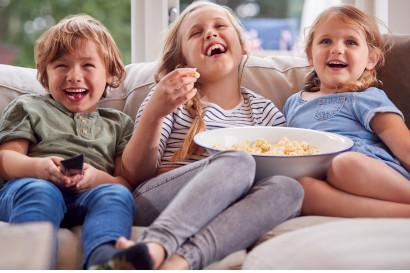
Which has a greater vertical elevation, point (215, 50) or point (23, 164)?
point (215, 50)

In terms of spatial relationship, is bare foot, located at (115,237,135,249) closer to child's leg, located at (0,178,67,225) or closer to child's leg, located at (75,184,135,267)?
child's leg, located at (75,184,135,267)

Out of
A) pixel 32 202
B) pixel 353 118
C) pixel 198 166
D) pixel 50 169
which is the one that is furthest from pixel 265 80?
pixel 32 202

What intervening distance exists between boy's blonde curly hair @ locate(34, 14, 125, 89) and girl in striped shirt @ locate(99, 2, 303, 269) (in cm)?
18

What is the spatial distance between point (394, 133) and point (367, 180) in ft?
0.81

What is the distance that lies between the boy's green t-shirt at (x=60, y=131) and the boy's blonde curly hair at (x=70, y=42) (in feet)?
0.39

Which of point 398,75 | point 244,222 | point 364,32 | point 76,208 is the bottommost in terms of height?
point 76,208

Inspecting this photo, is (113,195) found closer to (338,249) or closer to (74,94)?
(74,94)

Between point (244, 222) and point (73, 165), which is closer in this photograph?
point (244, 222)

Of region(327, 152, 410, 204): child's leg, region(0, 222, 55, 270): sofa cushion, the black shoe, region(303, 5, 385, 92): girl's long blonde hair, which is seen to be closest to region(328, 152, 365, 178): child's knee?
region(327, 152, 410, 204): child's leg

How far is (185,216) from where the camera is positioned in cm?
112

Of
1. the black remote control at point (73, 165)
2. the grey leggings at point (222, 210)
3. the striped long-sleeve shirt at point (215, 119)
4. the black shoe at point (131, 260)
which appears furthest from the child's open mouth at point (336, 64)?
the black shoe at point (131, 260)

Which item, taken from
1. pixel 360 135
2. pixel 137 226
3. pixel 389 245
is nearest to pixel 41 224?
pixel 137 226

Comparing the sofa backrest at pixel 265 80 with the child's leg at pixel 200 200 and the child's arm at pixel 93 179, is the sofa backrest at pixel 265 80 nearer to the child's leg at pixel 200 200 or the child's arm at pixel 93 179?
the child's arm at pixel 93 179

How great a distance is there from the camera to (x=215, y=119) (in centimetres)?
170
